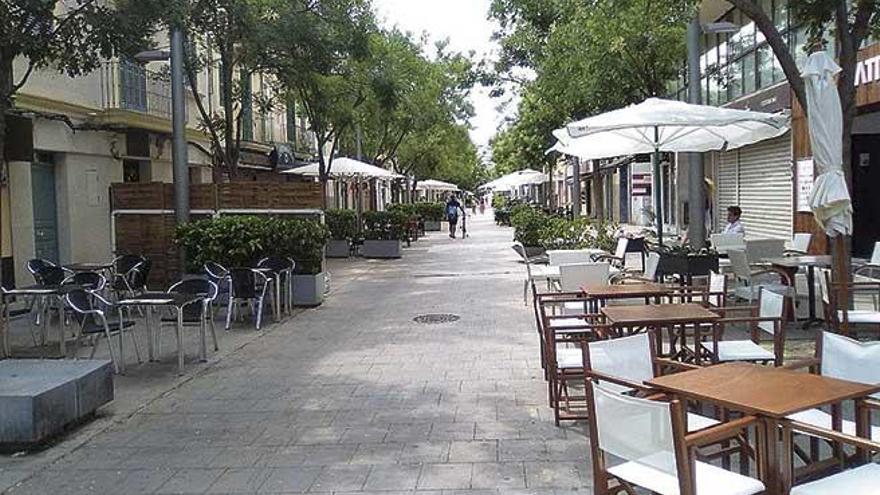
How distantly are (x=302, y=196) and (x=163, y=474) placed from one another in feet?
26.9

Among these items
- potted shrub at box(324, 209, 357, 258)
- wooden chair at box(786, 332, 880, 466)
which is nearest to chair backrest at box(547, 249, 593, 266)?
wooden chair at box(786, 332, 880, 466)

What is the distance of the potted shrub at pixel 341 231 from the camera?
2344cm

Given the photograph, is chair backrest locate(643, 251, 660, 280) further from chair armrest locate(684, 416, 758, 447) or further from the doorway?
the doorway

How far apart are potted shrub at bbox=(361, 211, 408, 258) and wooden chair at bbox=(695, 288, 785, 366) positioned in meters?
16.7

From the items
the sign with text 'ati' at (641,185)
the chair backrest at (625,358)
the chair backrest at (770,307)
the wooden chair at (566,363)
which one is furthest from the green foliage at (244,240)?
the sign with text 'ati' at (641,185)

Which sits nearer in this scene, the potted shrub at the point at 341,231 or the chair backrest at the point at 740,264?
the chair backrest at the point at 740,264

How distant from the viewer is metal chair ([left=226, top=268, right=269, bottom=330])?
419 inches

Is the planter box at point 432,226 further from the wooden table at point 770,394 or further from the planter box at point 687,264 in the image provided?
the wooden table at point 770,394

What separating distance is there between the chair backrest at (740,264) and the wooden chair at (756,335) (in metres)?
3.66

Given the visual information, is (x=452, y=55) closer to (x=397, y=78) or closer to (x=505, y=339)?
(x=397, y=78)

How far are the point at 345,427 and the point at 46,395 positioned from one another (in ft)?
6.90

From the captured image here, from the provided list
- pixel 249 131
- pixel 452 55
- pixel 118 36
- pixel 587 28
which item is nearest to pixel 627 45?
pixel 587 28

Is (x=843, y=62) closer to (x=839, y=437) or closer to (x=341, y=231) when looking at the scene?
(x=839, y=437)

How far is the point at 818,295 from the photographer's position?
31.5 ft
